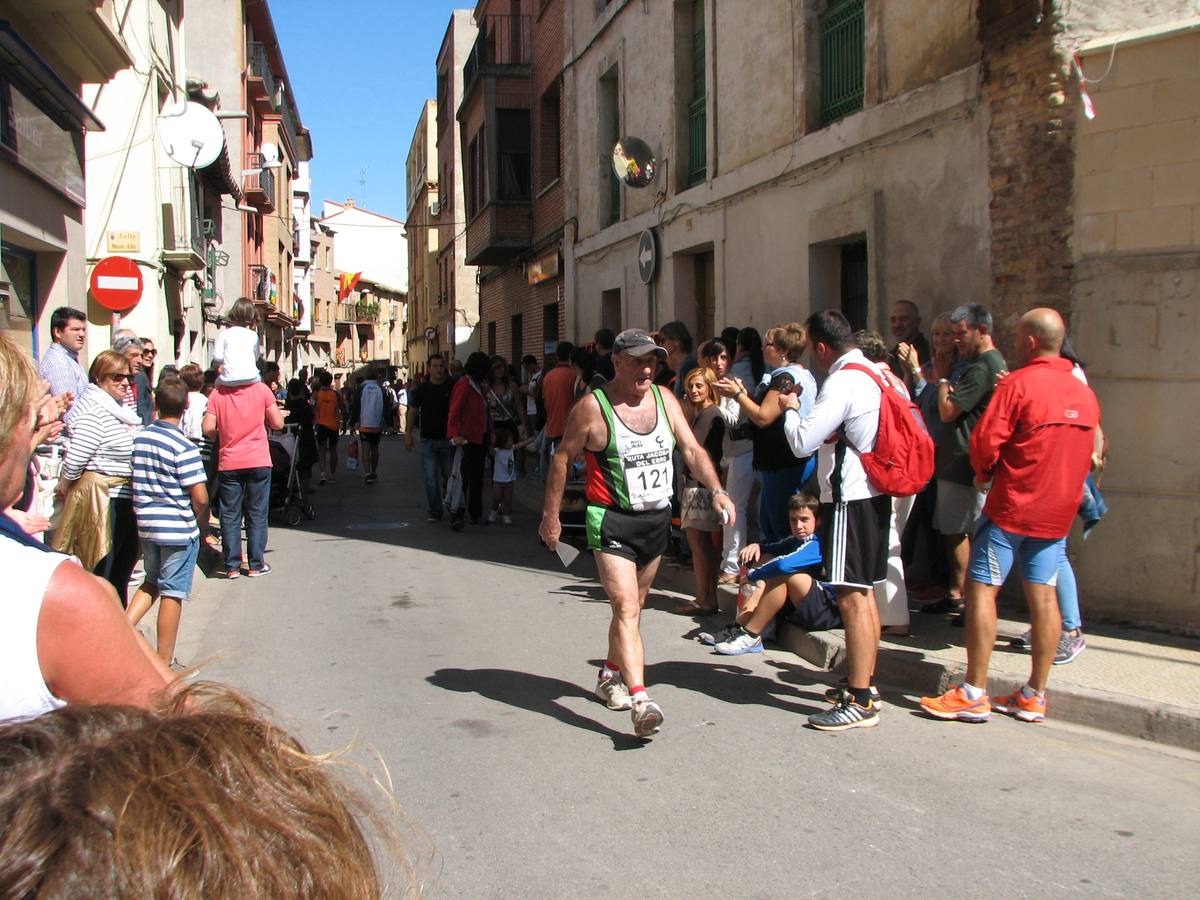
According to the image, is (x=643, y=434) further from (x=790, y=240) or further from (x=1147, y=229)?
(x=790, y=240)

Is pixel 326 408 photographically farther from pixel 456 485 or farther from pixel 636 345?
pixel 636 345

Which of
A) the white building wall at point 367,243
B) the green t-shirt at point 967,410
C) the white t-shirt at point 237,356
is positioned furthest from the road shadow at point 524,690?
the white building wall at point 367,243

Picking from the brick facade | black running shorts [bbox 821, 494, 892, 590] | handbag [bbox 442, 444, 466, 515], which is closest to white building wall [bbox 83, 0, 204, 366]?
handbag [bbox 442, 444, 466, 515]

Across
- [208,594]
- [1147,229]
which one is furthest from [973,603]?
[208,594]

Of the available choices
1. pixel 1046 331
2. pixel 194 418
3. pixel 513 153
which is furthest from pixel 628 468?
pixel 513 153

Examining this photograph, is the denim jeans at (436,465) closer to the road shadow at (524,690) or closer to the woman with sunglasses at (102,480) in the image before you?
the woman with sunglasses at (102,480)

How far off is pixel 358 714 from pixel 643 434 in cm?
204

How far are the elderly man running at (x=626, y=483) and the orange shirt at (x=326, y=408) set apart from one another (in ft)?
43.8

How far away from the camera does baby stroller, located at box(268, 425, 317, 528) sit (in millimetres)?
11859

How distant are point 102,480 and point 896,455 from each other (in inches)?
170

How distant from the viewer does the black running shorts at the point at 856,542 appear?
5.07 m

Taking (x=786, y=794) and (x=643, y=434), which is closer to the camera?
(x=786, y=794)

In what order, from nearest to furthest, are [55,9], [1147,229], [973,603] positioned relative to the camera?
[973,603]
[1147,229]
[55,9]

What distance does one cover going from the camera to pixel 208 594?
8.71m
